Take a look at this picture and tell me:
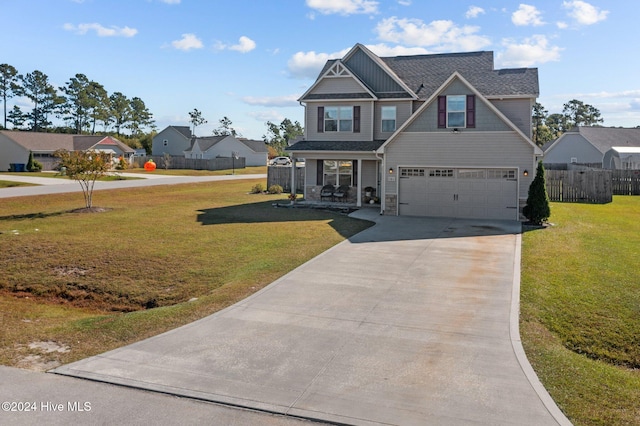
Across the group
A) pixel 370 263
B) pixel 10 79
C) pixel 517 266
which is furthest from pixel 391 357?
pixel 10 79

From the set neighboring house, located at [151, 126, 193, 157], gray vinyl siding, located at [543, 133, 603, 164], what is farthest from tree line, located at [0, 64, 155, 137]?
gray vinyl siding, located at [543, 133, 603, 164]

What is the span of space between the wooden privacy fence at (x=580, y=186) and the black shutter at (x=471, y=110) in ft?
39.2

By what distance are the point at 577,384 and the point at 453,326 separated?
2461 millimetres

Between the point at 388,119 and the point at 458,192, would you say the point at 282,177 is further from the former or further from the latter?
the point at 458,192

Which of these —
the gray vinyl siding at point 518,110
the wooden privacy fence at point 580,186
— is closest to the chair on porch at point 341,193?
the gray vinyl siding at point 518,110

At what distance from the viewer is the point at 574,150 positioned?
1971 inches

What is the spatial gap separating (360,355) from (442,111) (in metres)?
16.4

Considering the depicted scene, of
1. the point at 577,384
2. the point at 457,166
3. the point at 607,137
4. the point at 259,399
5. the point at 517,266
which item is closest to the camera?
the point at 259,399

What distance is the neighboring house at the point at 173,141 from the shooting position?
264 ft

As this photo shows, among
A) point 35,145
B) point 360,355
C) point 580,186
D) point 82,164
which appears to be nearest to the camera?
point 360,355

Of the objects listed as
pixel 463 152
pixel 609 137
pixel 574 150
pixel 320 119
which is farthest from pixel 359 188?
pixel 609 137

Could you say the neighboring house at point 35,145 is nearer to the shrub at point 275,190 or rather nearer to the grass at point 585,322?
the shrub at point 275,190

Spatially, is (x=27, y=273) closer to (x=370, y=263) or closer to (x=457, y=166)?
(x=370, y=263)

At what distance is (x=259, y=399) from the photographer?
6.01m
